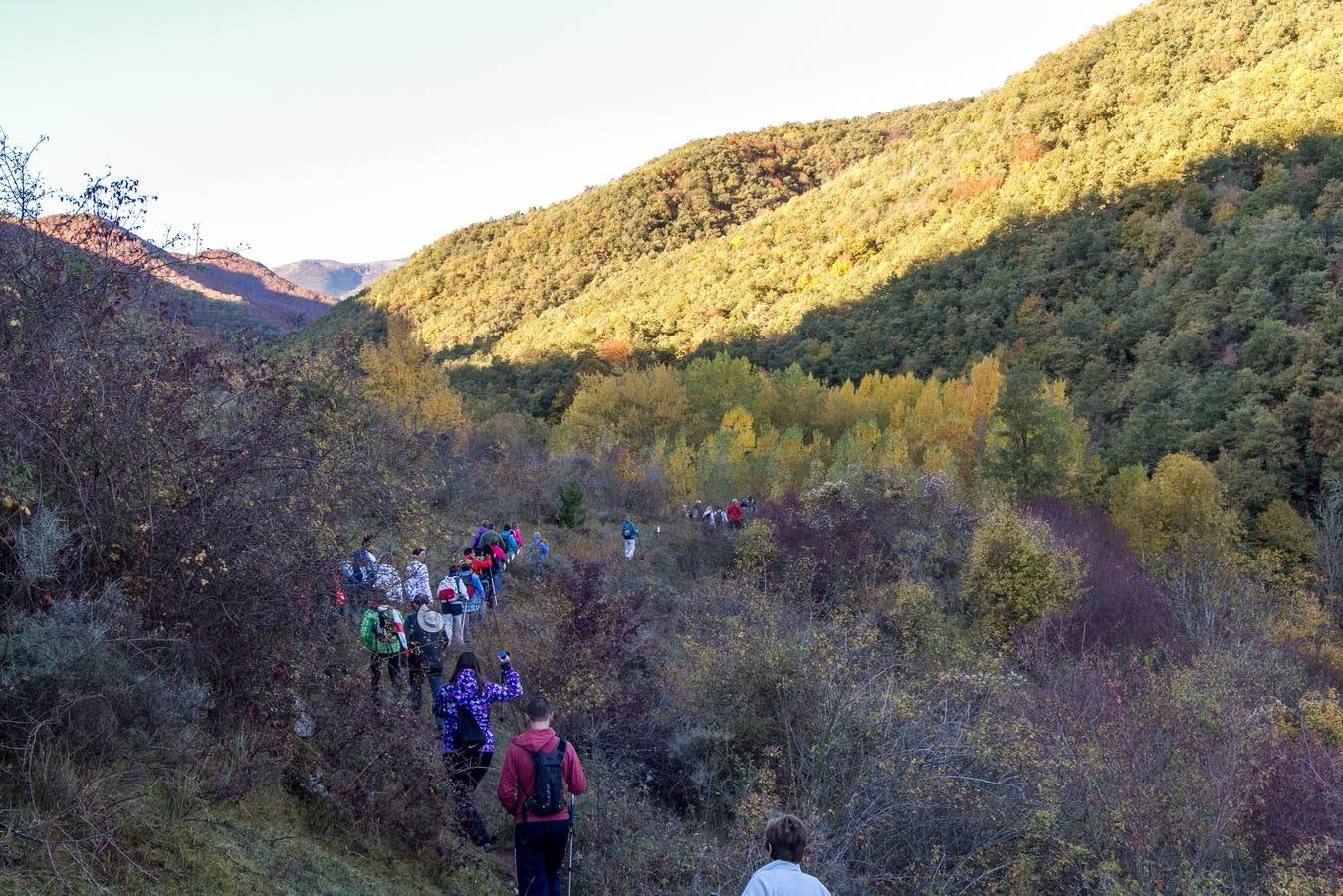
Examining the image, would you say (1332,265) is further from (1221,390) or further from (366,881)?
(366,881)

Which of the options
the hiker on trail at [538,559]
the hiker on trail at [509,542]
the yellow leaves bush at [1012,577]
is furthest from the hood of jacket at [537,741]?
the yellow leaves bush at [1012,577]

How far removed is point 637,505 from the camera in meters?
35.3

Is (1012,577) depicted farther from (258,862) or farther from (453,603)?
(258,862)

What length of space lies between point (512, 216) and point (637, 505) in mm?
98671

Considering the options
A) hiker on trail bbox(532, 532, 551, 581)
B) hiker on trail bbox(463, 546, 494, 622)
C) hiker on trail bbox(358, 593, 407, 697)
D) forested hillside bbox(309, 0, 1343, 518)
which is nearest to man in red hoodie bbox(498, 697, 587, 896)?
hiker on trail bbox(358, 593, 407, 697)

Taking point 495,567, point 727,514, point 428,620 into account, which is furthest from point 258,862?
point 727,514

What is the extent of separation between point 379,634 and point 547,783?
114 inches

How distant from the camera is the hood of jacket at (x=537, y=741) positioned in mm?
5113

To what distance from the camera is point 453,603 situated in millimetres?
10406

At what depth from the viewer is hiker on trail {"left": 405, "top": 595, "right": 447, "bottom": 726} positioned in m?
8.00

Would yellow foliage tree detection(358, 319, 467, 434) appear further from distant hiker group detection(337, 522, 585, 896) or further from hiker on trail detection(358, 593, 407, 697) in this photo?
hiker on trail detection(358, 593, 407, 697)

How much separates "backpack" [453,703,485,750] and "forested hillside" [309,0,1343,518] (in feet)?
127

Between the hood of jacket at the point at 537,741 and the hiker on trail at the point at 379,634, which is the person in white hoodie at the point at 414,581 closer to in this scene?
the hiker on trail at the point at 379,634

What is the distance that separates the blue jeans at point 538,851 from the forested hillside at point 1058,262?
3922cm
